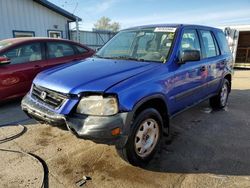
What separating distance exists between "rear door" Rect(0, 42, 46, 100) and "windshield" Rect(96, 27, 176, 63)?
2.33 metres

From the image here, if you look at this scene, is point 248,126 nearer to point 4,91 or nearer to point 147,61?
point 147,61

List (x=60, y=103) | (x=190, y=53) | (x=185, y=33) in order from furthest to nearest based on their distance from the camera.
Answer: (x=185, y=33) < (x=190, y=53) < (x=60, y=103)

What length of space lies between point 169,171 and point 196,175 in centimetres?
33

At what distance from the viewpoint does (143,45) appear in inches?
152

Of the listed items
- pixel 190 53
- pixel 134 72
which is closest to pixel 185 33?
pixel 190 53

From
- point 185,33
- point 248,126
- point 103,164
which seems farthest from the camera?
point 248,126

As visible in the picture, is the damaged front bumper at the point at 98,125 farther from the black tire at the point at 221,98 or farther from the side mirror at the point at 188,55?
the black tire at the point at 221,98

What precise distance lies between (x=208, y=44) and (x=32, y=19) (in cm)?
999

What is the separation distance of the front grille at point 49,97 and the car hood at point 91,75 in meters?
0.06

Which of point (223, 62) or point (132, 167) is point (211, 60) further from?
point (132, 167)

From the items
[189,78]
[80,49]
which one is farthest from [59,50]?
[189,78]

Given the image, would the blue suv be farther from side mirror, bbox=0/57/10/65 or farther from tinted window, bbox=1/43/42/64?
tinted window, bbox=1/43/42/64

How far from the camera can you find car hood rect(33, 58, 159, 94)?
2684 millimetres

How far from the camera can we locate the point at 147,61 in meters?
3.42
